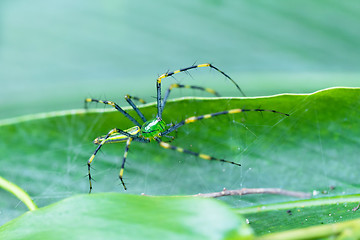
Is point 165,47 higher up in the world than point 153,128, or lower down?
higher up

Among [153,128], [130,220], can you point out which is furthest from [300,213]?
[153,128]

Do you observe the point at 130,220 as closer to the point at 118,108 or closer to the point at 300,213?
the point at 300,213

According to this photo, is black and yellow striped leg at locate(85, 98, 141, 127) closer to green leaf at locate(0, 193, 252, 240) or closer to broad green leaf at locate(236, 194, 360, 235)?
broad green leaf at locate(236, 194, 360, 235)

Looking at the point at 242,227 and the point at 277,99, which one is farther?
the point at 277,99

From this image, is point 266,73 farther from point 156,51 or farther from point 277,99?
point 277,99

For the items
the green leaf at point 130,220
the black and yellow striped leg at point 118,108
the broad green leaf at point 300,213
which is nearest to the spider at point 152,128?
the black and yellow striped leg at point 118,108

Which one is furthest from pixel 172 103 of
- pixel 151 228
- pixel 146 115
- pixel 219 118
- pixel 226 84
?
pixel 151 228
